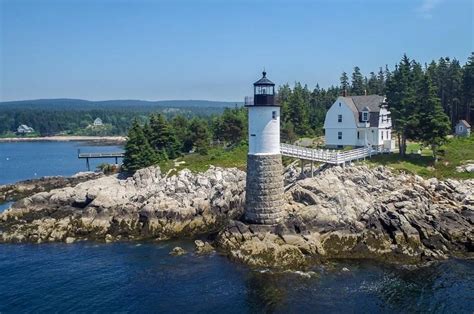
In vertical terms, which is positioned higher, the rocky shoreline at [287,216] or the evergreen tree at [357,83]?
the evergreen tree at [357,83]

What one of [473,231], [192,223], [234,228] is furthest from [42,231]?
[473,231]

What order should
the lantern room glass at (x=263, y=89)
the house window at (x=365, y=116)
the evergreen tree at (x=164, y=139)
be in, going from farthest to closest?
the evergreen tree at (x=164, y=139) → the house window at (x=365, y=116) → the lantern room glass at (x=263, y=89)

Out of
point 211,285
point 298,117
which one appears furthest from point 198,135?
point 211,285

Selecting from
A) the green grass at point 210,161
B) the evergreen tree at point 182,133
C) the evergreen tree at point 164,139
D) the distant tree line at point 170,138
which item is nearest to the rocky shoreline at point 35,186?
the evergreen tree at point 164,139

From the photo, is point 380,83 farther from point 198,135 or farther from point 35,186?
point 35,186

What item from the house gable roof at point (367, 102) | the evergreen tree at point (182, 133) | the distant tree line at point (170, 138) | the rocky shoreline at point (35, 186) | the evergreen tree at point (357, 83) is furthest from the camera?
the evergreen tree at point (357, 83)

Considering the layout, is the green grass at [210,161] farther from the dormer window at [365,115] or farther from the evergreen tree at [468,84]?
the evergreen tree at [468,84]

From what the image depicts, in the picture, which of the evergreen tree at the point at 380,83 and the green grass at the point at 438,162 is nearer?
the green grass at the point at 438,162

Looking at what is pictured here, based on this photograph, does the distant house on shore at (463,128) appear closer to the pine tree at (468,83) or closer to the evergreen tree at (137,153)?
the pine tree at (468,83)

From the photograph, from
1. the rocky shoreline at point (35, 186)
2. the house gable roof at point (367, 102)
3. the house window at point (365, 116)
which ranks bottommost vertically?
the rocky shoreline at point (35, 186)
